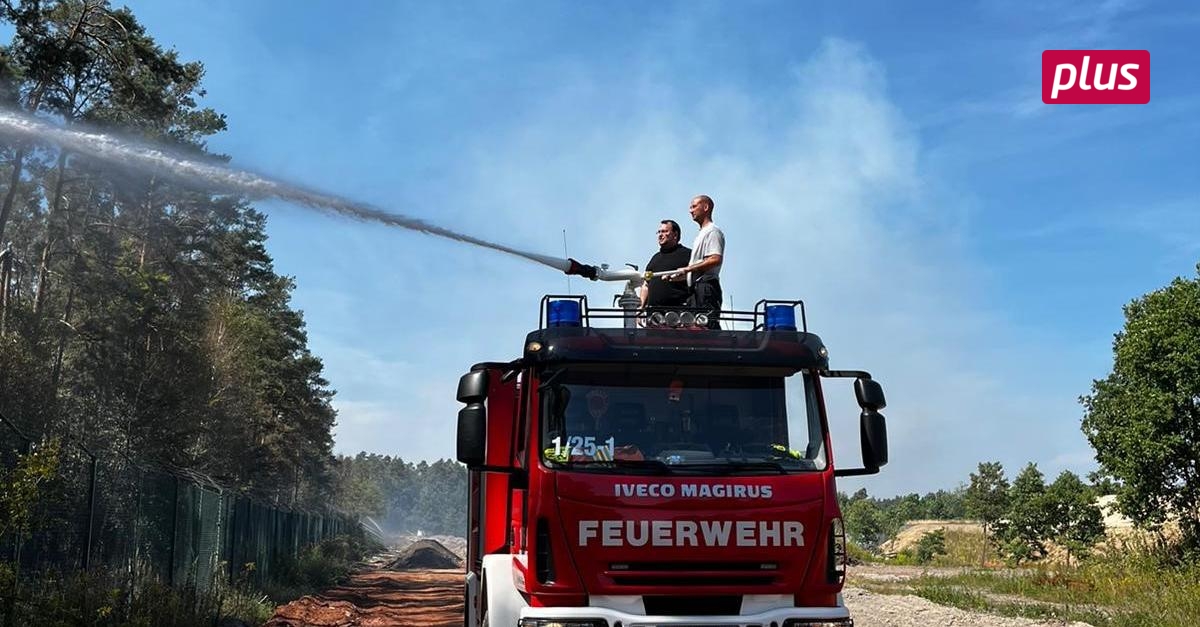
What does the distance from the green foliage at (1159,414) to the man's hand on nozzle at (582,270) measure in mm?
24898

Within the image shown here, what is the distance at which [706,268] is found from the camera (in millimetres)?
8773

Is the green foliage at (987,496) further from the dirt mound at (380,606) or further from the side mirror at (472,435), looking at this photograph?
the side mirror at (472,435)

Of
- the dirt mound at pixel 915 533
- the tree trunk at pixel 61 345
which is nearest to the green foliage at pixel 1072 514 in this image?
the dirt mound at pixel 915 533

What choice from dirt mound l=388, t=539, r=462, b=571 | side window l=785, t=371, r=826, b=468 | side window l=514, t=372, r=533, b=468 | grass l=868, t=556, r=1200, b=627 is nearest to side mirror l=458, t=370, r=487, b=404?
side window l=514, t=372, r=533, b=468

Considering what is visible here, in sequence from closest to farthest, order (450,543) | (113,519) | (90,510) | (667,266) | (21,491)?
(667,266)
(21,491)
(90,510)
(113,519)
(450,543)

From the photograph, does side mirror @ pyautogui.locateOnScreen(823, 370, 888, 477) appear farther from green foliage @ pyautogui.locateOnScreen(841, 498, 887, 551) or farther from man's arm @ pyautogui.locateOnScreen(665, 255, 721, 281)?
green foliage @ pyautogui.locateOnScreen(841, 498, 887, 551)

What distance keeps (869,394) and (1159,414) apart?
26.3m

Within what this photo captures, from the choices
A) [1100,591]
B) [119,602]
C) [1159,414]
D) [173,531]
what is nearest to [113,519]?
[119,602]

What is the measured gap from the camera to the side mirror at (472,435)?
281 inches

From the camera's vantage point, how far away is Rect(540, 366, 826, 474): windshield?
7.11 m

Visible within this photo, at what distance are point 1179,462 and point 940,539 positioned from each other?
34395mm

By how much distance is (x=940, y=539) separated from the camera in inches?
2490

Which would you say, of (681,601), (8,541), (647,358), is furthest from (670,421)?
(8,541)

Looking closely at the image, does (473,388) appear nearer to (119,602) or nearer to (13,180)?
(119,602)
